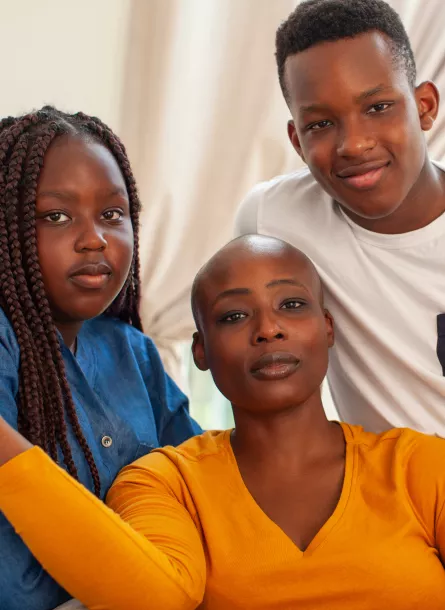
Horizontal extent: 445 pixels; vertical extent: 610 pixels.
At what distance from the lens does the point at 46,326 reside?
4.24ft

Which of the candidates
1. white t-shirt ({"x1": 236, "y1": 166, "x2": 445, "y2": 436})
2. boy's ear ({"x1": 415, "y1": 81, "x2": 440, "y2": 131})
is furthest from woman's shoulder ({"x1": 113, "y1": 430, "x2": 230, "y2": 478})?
boy's ear ({"x1": 415, "y1": 81, "x2": 440, "y2": 131})

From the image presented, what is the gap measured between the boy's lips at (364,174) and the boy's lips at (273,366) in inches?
14.7

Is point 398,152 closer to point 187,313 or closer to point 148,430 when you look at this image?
point 148,430

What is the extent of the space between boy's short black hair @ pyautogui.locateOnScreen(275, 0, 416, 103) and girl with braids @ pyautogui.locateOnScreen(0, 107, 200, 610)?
1.31 feet

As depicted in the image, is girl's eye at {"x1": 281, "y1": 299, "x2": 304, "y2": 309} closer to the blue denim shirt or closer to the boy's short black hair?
the blue denim shirt

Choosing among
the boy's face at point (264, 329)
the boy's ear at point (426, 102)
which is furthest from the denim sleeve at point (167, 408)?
the boy's ear at point (426, 102)

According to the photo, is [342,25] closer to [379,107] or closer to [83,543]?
[379,107]

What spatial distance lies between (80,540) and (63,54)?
4.81 feet

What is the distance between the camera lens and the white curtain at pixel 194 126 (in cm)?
212

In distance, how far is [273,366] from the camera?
1.24 m

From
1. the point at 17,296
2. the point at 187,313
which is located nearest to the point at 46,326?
the point at 17,296

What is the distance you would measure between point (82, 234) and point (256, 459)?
0.45 metres

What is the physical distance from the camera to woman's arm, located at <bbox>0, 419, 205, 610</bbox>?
3.42 feet

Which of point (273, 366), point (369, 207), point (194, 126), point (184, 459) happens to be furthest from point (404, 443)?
point (194, 126)
